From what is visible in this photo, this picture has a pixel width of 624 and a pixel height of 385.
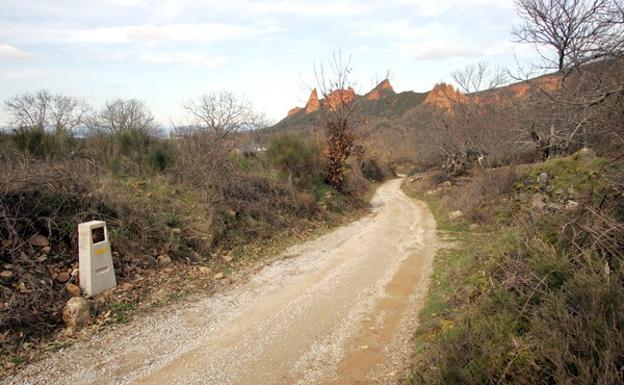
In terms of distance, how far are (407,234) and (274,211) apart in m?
4.35

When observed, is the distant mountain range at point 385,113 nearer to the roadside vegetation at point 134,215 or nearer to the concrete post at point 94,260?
the roadside vegetation at point 134,215

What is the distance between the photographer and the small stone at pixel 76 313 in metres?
5.02

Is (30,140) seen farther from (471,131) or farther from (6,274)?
(471,131)

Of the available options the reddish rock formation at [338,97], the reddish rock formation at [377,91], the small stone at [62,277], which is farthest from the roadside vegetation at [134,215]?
the reddish rock formation at [377,91]

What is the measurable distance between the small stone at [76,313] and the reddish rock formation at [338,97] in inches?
593

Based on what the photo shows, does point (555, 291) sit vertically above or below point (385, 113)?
below

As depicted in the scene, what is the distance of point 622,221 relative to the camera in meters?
4.15

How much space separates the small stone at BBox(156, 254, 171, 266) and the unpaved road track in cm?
168

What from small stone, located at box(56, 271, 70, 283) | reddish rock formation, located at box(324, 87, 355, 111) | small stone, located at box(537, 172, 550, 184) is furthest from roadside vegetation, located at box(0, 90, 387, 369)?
small stone, located at box(537, 172, 550, 184)

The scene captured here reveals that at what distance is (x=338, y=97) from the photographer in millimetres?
18641

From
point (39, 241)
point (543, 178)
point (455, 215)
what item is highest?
point (543, 178)

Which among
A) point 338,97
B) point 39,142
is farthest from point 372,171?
point 39,142

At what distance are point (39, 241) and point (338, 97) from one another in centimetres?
1499

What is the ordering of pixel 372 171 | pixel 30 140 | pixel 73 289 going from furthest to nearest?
1. pixel 372 171
2. pixel 30 140
3. pixel 73 289
